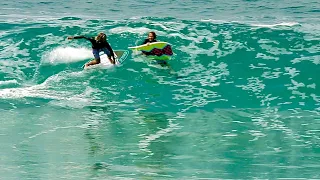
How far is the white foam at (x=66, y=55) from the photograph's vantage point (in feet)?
67.5

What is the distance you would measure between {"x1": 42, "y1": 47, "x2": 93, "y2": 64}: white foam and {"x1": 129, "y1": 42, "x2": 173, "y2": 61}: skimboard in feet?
9.13

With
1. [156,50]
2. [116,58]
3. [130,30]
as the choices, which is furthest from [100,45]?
[130,30]

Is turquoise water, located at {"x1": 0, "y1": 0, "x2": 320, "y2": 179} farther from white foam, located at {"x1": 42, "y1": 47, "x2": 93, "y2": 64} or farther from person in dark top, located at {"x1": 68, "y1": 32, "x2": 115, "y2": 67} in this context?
person in dark top, located at {"x1": 68, "y1": 32, "x2": 115, "y2": 67}

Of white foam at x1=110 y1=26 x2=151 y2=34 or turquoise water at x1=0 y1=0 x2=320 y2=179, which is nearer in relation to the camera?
turquoise water at x1=0 y1=0 x2=320 y2=179

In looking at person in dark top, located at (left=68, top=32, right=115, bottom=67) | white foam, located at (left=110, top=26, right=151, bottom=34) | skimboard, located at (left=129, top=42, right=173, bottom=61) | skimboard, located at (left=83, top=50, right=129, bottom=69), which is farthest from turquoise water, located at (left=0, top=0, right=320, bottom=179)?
person in dark top, located at (left=68, top=32, right=115, bottom=67)

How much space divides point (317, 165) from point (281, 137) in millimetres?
2235

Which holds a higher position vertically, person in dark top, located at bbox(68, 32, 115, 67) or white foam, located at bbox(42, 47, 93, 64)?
person in dark top, located at bbox(68, 32, 115, 67)

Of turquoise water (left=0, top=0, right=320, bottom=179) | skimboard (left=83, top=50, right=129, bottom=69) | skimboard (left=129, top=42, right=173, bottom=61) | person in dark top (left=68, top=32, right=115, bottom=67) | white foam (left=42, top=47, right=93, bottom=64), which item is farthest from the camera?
white foam (left=42, top=47, right=93, bottom=64)

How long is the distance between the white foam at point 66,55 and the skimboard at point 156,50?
2783 millimetres

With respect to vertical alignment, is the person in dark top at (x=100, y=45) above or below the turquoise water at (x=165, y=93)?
above

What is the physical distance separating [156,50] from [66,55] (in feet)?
12.6

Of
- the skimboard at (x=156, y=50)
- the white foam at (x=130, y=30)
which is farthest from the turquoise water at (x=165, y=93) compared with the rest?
the skimboard at (x=156, y=50)

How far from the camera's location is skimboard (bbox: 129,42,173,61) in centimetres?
1823

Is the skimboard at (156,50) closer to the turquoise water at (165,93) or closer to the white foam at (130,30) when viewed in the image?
the turquoise water at (165,93)
